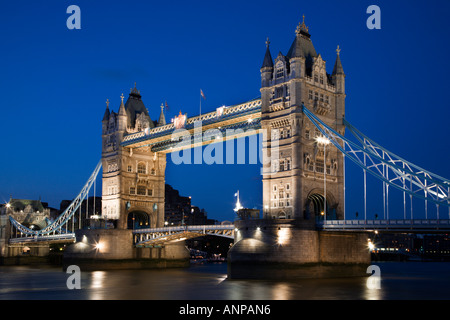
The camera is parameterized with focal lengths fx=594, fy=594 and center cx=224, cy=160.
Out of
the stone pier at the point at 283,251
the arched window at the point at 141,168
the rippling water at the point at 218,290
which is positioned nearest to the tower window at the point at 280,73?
the stone pier at the point at 283,251

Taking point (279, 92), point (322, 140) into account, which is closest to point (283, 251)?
point (322, 140)

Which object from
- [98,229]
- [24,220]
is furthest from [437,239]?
[98,229]

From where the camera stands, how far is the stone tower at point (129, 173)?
241 feet

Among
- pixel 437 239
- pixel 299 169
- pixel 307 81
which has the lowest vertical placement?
pixel 437 239

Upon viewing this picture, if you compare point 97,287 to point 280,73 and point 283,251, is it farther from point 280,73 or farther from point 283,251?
point 280,73

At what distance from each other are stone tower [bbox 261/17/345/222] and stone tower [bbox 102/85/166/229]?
972 inches

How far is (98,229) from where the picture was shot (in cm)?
7000

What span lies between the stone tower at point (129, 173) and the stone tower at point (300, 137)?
81.0 feet

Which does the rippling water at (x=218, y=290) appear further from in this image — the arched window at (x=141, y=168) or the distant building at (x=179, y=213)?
the distant building at (x=179, y=213)

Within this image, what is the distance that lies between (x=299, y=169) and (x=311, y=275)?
9.17m

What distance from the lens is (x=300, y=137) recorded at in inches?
2072

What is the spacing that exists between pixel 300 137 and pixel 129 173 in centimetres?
2899

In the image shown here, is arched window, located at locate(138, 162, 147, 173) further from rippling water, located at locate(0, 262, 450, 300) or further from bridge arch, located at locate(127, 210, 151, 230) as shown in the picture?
rippling water, located at locate(0, 262, 450, 300)
